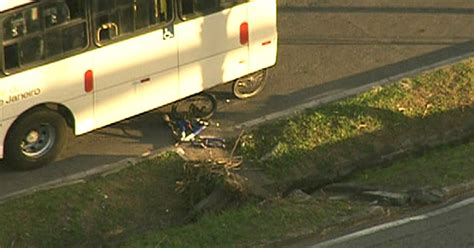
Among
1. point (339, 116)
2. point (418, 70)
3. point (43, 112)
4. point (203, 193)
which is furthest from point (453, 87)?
point (43, 112)

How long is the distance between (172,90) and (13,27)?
106 inches

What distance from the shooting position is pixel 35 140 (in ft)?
53.9

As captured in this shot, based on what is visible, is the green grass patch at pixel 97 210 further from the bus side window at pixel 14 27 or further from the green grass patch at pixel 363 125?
the bus side window at pixel 14 27

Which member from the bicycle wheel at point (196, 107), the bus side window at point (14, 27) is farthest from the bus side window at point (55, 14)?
the bicycle wheel at point (196, 107)

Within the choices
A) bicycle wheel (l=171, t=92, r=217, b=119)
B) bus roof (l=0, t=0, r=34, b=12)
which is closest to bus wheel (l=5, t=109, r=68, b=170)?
bus roof (l=0, t=0, r=34, b=12)

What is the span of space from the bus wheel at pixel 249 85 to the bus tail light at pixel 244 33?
0.62 meters

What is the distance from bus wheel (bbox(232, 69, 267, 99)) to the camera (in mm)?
18438

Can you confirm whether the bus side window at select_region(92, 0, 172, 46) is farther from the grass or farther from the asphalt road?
the grass

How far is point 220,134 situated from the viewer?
57.3 feet

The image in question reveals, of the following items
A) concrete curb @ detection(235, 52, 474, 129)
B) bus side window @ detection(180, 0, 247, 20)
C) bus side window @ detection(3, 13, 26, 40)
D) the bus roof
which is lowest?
concrete curb @ detection(235, 52, 474, 129)

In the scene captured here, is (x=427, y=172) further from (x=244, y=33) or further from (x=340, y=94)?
(x=244, y=33)

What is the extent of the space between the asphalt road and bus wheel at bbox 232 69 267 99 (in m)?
0.13

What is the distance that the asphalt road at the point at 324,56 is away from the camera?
1697 centimetres

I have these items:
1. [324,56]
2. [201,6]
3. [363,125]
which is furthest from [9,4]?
[324,56]
